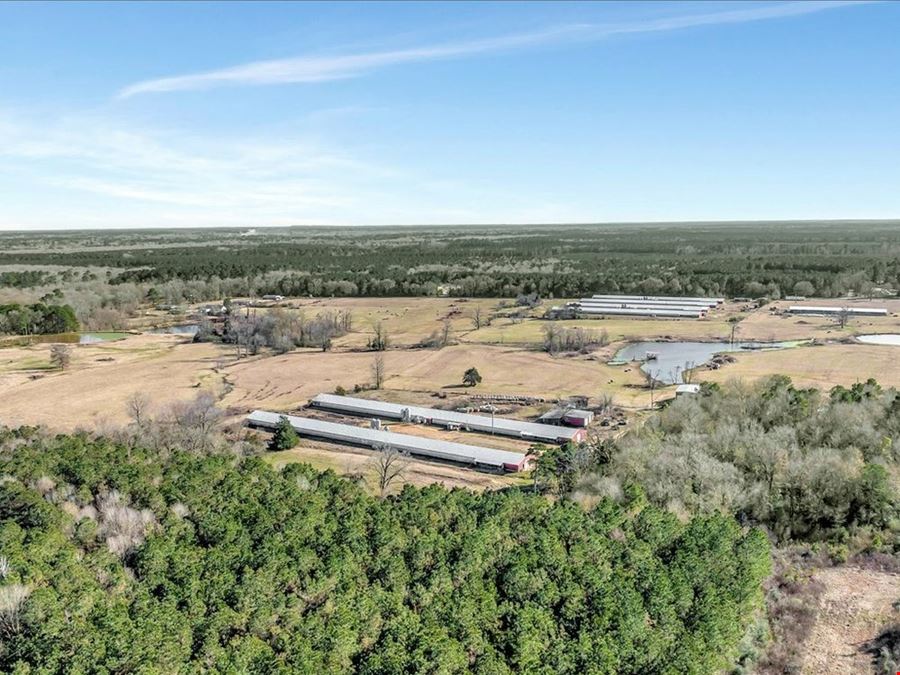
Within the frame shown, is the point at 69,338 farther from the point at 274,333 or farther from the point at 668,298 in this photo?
the point at 668,298

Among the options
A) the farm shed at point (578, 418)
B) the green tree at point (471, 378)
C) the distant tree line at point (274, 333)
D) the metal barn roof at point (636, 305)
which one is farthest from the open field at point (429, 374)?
the metal barn roof at point (636, 305)

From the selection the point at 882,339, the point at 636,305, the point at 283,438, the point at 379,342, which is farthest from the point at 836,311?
the point at 283,438

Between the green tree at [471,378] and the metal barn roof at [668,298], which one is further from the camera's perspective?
the metal barn roof at [668,298]

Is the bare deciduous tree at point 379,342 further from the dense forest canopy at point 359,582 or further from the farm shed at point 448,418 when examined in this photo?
the dense forest canopy at point 359,582

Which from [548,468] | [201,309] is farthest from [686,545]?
[201,309]

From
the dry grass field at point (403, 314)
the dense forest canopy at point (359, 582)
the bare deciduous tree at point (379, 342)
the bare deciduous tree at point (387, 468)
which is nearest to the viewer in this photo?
the dense forest canopy at point (359, 582)

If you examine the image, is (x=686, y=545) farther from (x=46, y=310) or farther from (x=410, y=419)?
(x=46, y=310)

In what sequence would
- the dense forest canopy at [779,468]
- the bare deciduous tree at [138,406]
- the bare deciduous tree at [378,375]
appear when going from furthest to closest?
the bare deciduous tree at [378,375] → the bare deciduous tree at [138,406] → the dense forest canopy at [779,468]
